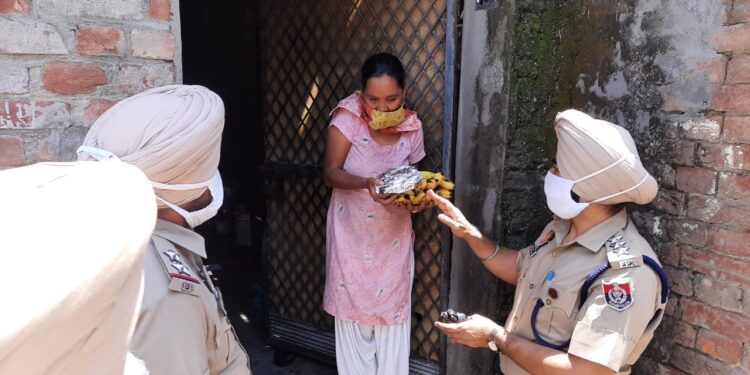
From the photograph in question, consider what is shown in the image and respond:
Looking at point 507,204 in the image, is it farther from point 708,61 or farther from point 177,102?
point 177,102

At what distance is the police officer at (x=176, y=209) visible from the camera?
123 centimetres

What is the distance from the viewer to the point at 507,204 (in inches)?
108

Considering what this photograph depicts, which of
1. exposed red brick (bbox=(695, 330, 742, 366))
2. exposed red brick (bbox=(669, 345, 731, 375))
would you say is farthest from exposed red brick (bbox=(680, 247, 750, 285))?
exposed red brick (bbox=(669, 345, 731, 375))

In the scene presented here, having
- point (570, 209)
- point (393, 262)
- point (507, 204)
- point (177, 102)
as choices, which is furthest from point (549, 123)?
point (177, 102)

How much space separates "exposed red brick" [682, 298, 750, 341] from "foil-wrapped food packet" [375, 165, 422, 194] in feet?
4.06

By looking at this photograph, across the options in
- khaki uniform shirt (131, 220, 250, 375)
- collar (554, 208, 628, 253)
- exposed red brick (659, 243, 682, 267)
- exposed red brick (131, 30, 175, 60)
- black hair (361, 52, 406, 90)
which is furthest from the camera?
black hair (361, 52, 406, 90)

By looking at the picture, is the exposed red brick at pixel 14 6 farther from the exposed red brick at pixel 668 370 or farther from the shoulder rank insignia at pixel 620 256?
the exposed red brick at pixel 668 370

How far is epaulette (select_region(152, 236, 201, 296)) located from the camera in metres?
1.29

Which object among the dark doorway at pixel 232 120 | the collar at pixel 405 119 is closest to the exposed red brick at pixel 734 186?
the collar at pixel 405 119

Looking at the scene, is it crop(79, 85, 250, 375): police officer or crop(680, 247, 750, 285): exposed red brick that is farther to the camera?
crop(680, 247, 750, 285): exposed red brick

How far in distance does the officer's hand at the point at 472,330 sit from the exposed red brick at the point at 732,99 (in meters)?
1.17

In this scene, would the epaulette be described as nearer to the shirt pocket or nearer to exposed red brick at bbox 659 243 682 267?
the shirt pocket

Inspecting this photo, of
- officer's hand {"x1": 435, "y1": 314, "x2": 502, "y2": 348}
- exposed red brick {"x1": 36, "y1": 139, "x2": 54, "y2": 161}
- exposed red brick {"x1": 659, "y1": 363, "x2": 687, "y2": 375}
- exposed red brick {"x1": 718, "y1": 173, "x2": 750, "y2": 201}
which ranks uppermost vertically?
exposed red brick {"x1": 36, "y1": 139, "x2": 54, "y2": 161}

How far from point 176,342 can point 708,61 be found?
2053 millimetres
